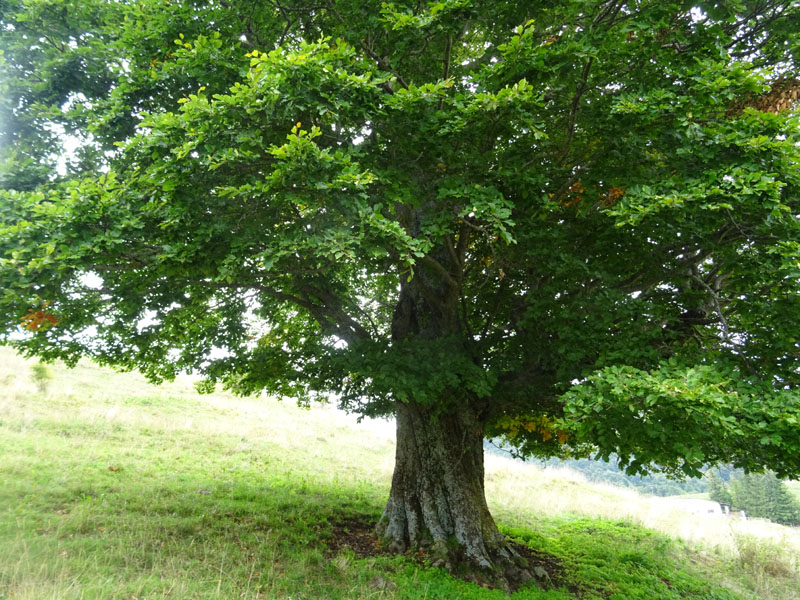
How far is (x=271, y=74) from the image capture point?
14.3 ft

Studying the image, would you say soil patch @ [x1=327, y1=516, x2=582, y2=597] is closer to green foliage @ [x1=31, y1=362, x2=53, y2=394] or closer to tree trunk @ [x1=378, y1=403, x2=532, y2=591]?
tree trunk @ [x1=378, y1=403, x2=532, y2=591]

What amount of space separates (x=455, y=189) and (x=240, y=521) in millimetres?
6791

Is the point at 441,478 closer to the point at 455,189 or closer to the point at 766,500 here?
the point at 455,189

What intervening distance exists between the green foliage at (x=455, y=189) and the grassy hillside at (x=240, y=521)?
103 inches

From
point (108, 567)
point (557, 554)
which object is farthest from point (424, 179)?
point (557, 554)

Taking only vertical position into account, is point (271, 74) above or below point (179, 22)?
below

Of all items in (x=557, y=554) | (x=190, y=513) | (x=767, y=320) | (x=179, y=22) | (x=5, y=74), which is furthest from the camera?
(x=557, y=554)

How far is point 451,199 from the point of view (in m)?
5.33

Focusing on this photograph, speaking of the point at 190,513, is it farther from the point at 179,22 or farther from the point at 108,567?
the point at 179,22

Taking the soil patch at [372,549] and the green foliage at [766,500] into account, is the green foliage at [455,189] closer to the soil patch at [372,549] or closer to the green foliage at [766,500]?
the soil patch at [372,549]

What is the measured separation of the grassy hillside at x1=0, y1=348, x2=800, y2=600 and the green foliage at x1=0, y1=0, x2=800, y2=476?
8.59ft

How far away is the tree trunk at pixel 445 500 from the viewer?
7301 millimetres

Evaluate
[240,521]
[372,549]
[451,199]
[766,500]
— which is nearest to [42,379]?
[240,521]

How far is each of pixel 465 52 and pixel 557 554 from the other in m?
10.3
